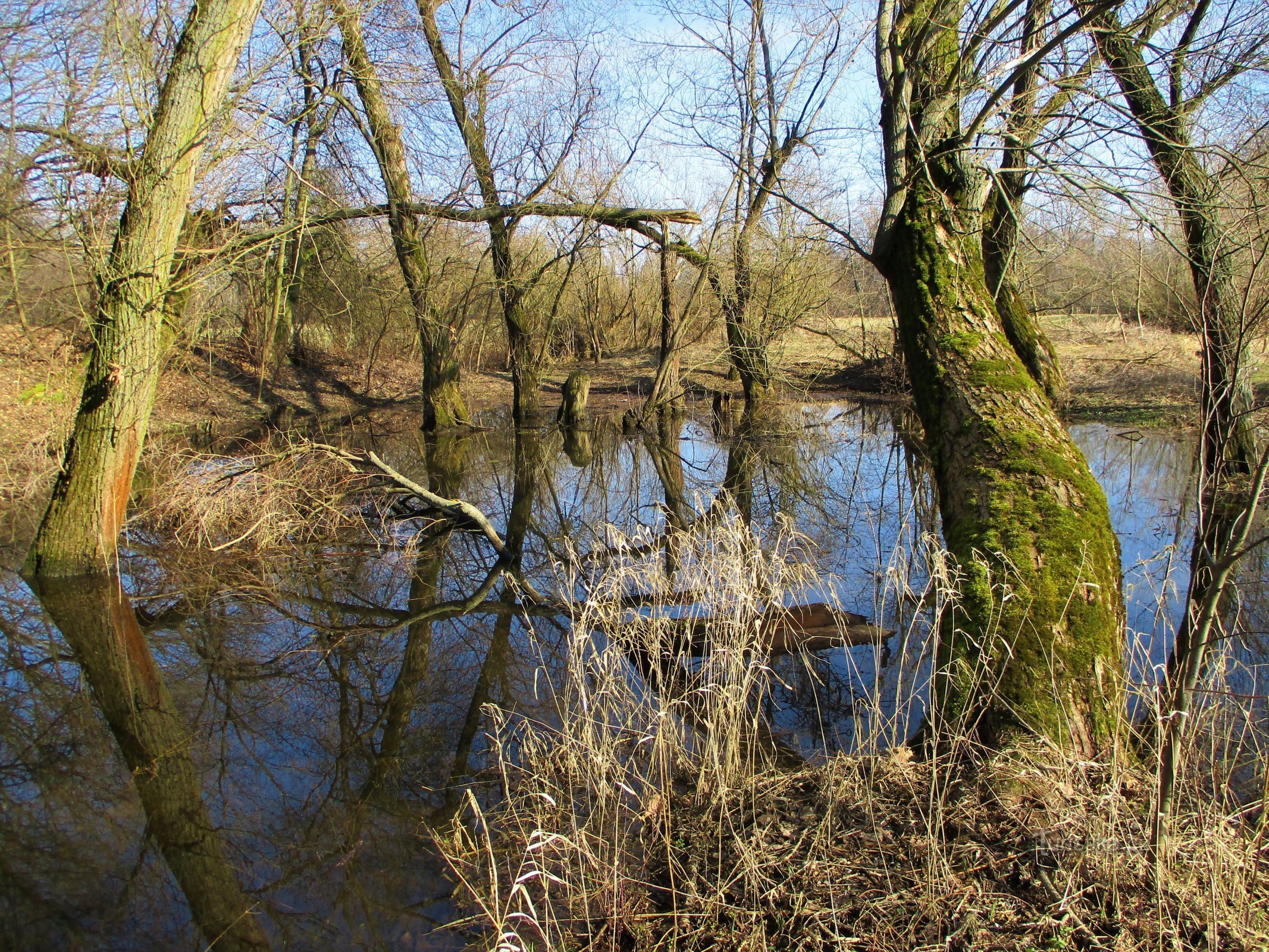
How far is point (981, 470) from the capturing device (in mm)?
3945

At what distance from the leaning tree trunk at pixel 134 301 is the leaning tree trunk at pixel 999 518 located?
5.39 m

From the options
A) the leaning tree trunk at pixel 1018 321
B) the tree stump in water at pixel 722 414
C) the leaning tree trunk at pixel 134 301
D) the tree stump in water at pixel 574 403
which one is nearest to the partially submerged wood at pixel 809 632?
the leaning tree trunk at pixel 134 301

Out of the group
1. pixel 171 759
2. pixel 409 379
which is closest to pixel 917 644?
pixel 171 759

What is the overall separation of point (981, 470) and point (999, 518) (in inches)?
11.5

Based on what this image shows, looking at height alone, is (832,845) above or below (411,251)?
below

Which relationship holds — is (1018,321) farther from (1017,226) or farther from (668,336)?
(1017,226)

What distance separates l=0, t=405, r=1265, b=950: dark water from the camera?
322 cm

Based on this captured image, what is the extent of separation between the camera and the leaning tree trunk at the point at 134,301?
21.0ft

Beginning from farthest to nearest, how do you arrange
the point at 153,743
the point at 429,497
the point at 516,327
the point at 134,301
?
the point at 516,327
the point at 429,497
the point at 134,301
the point at 153,743

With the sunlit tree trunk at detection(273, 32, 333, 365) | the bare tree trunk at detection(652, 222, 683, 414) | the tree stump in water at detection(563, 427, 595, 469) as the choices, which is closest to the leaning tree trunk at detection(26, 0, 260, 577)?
the sunlit tree trunk at detection(273, 32, 333, 365)

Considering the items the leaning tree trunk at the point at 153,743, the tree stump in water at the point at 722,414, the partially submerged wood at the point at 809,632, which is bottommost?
the leaning tree trunk at the point at 153,743

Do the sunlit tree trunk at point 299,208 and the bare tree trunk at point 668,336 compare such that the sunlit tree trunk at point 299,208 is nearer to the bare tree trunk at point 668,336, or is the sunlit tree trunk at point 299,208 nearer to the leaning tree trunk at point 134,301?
the leaning tree trunk at point 134,301

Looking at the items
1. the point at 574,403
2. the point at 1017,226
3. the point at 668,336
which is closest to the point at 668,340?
the point at 668,336

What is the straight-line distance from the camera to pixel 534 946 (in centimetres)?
283
